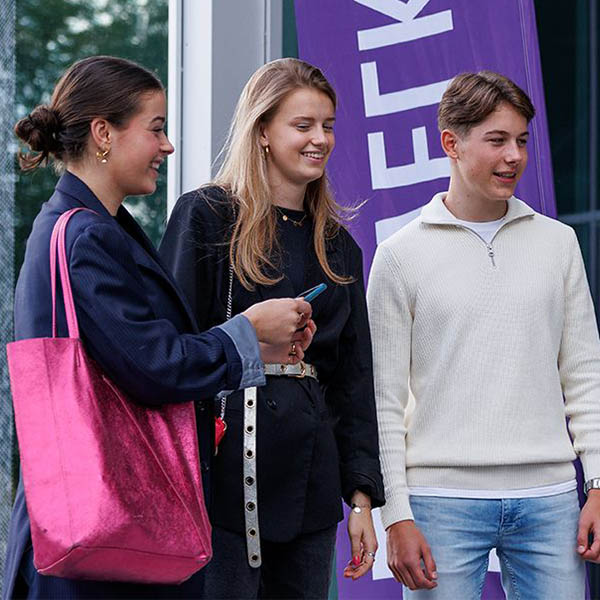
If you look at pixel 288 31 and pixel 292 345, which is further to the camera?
pixel 288 31

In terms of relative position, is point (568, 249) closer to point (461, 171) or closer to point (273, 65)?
point (461, 171)

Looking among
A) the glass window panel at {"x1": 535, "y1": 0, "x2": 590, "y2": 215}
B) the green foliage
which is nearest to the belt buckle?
the green foliage

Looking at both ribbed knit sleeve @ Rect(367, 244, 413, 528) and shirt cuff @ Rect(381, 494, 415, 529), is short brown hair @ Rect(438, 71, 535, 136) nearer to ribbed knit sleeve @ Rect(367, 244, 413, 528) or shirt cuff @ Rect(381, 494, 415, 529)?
ribbed knit sleeve @ Rect(367, 244, 413, 528)

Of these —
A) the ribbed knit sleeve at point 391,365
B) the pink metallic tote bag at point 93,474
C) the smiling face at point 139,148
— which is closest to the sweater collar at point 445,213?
the ribbed knit sleeve at point 391,365

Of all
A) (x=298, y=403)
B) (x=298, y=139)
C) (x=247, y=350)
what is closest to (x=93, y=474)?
(x=247, y=350)

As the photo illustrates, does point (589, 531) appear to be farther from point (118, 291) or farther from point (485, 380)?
point (118, 291)

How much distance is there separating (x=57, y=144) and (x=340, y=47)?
5.72 ft

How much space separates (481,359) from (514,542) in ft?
1.54

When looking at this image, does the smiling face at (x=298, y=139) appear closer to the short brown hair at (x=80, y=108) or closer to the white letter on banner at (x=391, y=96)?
the short brown hair at (x=80, y=108)

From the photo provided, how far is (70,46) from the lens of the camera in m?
4.16

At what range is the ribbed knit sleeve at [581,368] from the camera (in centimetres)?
309

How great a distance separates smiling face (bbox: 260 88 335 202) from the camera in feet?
9.34

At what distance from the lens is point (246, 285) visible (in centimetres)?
275

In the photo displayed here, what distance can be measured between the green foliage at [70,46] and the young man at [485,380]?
55.6 inches
